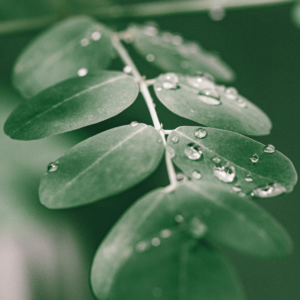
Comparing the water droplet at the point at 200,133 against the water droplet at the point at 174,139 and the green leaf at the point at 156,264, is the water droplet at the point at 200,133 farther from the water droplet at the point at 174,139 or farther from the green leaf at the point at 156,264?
the green leaf at the point at 156,264

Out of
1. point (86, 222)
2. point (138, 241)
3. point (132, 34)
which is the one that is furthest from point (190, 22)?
point (138, 241)

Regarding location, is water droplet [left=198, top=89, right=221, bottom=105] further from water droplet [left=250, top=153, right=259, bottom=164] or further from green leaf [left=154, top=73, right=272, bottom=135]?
water droplet [left=250, top=153, right=259, bottom=164]

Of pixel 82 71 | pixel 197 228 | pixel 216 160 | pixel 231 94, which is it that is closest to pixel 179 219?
pixel 197 228

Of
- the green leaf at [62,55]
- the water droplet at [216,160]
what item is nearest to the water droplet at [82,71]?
the green leaf at [62,55]

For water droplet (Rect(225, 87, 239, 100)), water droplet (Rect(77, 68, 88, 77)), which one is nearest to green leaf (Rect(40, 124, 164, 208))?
water droplet (Rect(225, 87, 239, 100))

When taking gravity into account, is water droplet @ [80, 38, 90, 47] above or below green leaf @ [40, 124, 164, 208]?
above
